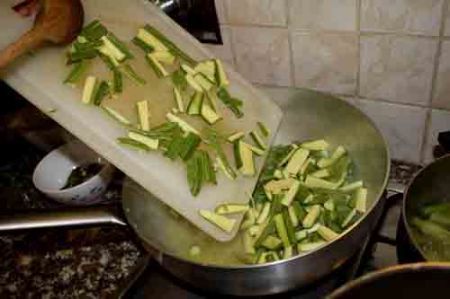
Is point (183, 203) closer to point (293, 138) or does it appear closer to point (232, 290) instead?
point (232, 290)

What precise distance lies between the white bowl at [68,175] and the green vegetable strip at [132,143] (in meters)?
0.27

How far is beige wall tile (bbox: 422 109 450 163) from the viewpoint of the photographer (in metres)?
0.75

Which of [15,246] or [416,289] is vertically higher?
[416,289]

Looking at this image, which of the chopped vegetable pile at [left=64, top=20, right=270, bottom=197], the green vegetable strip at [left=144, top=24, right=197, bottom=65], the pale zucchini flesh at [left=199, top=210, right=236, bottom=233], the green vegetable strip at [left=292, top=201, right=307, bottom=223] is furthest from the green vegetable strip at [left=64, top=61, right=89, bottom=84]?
the green vegetable strip at [left=292, top=201, right=307, bottom=223]

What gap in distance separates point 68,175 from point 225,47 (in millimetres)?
362

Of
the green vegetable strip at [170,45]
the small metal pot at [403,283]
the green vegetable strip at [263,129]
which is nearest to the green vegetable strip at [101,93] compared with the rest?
the green vegetable strip at [170,45]

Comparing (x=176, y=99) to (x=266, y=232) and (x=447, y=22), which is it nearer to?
(x=266, y=232)

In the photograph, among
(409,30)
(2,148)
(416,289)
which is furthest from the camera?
(2,148)

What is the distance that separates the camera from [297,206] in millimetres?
696

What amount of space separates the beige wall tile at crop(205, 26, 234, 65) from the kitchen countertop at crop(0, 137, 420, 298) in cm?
28

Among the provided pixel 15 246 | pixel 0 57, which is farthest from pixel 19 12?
pixel 15 246

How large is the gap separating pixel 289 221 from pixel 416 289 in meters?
0.23

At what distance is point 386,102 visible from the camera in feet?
2.56

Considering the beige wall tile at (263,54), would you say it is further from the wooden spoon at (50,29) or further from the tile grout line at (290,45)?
the wooden spoon at (50,29)
